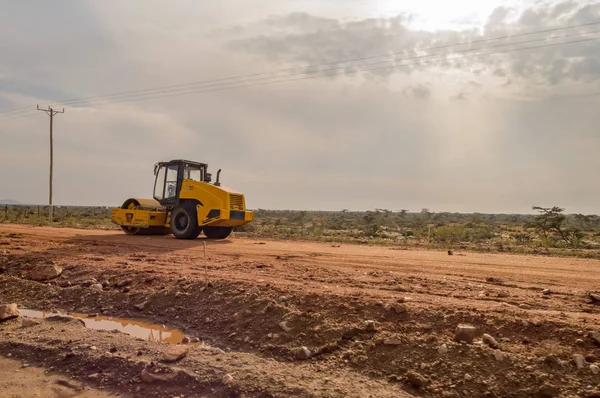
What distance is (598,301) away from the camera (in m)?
6.36

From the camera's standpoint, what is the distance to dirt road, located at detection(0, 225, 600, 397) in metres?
4.48

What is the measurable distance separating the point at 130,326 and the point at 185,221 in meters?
9.06

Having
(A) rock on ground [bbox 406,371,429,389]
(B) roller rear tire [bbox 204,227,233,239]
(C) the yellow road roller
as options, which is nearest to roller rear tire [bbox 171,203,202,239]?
(C) the yellow road roller

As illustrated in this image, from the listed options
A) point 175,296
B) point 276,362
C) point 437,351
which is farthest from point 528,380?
point 175,296

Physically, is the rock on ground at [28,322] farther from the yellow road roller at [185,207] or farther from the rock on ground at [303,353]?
the yellow road roller at [185,207]

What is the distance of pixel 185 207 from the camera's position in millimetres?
15617

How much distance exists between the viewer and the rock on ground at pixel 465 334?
499cm

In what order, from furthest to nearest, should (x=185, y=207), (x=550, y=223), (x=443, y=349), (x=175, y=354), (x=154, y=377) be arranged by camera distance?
1. (x=550, y=223)
2. (x=185, y=207)
3. (x=175, y=354)
4. (x=443, y=349)
5. (x=154, y=377)

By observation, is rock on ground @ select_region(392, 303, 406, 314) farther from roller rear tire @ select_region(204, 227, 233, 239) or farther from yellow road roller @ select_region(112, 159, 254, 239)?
roller rear tire @ select_region(204, 227, 233, 239)

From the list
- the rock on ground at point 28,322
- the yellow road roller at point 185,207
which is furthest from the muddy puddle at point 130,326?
the yellow road roller at point 185,207

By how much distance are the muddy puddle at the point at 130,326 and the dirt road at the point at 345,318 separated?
8.1 inches

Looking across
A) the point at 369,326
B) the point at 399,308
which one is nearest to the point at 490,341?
the point at 399,308

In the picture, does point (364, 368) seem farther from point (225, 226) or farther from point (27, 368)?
point (225, 226)

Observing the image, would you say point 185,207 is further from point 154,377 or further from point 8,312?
point 154,377
